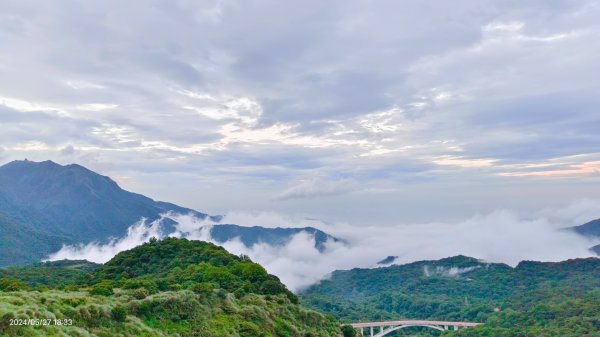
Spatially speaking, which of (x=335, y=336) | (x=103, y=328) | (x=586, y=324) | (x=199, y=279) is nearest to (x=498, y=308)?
(x=586, y=324)

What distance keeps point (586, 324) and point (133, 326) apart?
96651 mm

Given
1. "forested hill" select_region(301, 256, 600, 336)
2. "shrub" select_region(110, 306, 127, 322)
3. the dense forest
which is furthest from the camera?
"forested hill" select_region(301, 256, 600, 336)

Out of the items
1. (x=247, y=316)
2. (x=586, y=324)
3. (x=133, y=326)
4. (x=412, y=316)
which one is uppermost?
(x=133, y=326)

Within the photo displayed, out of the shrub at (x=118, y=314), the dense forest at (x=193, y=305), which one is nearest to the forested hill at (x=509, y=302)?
the dense forest at (x=193, y=305)

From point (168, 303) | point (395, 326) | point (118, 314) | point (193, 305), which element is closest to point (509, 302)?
point (395, 326)

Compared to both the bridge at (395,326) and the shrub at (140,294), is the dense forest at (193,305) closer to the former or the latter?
the shrub at (140,294)

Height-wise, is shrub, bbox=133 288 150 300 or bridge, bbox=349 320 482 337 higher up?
shrub, bbox=133 288 150 300

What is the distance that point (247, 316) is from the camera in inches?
1388

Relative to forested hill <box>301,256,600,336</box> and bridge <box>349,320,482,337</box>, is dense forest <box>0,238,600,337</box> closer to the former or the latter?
forested hill <box>301,256,600,336</box>

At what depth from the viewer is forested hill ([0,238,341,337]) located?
20688mm

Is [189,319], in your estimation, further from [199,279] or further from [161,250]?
[161,250]

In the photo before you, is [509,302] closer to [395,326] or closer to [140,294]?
[395,326]

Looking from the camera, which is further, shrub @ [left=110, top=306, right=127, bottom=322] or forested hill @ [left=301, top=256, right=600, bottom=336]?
forested hill @ [left=301, top=256, right=600, bottom=336]

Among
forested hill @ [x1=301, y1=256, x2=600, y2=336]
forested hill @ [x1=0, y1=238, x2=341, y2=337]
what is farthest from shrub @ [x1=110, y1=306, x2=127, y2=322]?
forested hill @ [x1=301, y1=256, x2=600, y2=336]
